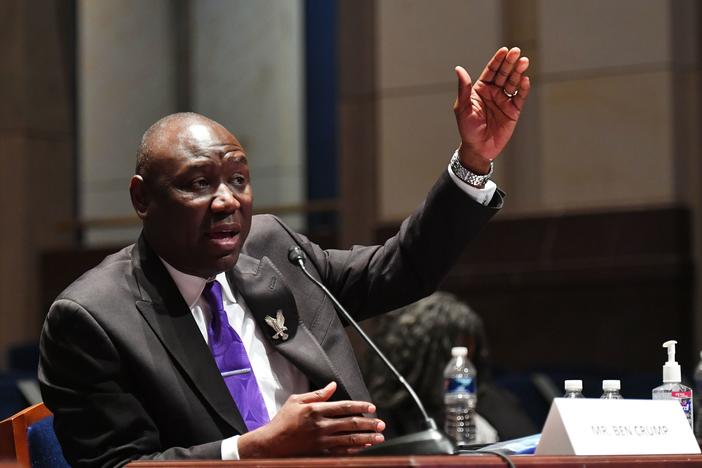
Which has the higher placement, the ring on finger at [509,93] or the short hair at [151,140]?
the ring on finger at [509,93]

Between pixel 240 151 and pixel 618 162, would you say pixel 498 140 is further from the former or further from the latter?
pixel 618 162

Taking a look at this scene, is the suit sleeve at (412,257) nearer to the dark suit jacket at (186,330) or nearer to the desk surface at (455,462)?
the dark suit jacket at (186,330)

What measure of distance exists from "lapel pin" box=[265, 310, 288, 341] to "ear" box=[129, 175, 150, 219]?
39 centimetres

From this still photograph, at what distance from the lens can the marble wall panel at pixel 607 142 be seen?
7.44m

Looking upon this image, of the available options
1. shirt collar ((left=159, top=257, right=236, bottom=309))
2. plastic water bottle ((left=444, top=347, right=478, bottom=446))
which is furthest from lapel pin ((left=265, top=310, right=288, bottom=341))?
plastic water bottle ((left=444, top=347, right=478, bottom=446))

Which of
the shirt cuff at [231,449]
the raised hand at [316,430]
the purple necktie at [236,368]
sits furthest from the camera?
the purple necktie at [236,368]

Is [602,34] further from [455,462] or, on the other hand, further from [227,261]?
[455,462]

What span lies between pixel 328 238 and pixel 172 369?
636 centimetres

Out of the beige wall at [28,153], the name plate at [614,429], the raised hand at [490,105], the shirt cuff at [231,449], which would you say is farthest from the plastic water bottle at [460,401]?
the beige wall at [28,153]

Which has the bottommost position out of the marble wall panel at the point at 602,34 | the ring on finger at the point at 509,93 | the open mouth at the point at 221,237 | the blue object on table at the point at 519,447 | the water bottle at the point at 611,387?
the blue object on table at the point at 519,447

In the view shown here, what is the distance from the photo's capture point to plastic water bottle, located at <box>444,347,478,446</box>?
5055 millimetres

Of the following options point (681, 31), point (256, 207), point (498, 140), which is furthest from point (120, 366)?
point (256, 207)

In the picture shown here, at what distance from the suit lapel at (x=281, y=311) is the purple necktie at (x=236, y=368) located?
0.09m

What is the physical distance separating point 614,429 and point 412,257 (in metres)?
0.85
